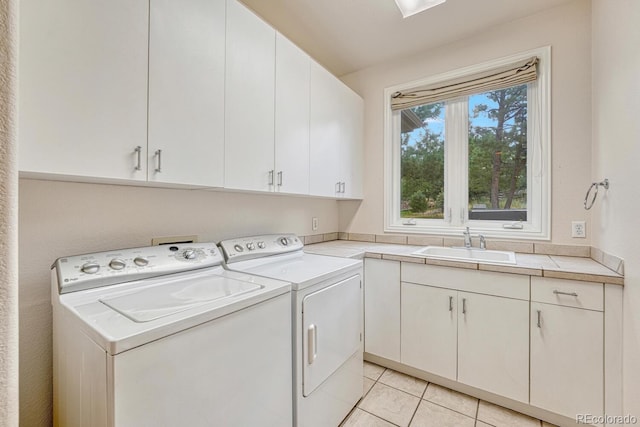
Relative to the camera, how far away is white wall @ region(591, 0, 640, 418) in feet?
4.12

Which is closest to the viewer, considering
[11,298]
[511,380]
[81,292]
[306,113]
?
[11,298]

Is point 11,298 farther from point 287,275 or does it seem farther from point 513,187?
point 513,187

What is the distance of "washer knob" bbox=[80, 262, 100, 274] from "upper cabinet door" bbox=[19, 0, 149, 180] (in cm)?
35

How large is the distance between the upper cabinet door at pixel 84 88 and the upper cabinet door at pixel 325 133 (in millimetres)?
1170

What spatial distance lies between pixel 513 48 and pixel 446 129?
72 centimetres

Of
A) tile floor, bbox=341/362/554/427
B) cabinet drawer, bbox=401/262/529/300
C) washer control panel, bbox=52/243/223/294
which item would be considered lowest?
tile floor, bbox=341/362/554/427

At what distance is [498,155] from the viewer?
7.59ft

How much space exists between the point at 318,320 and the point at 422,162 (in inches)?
74.9

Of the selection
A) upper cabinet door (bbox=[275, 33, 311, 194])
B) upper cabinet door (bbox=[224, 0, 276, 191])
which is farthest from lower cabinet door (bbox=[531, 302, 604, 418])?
upper cabinet door (bbox=[224, 0, 276, 191])

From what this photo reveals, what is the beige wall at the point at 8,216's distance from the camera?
34 cm

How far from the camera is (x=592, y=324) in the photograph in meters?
1.45

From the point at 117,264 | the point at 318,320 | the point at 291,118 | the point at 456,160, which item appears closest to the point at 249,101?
the point at 291,118

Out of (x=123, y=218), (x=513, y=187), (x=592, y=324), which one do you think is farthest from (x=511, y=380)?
Result: (x=123, y=218)

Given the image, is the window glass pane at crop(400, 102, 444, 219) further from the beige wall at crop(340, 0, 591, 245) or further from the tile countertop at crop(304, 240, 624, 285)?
the tile countertop at crop(304, 240, 624, 285)
